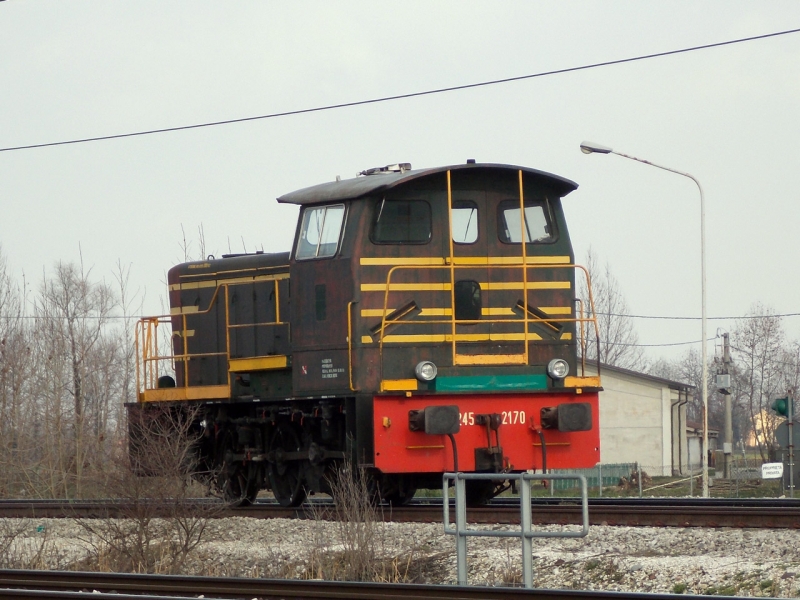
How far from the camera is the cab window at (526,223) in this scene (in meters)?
13.1

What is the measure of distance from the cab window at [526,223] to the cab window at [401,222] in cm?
86

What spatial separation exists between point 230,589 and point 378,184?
17.6 feet

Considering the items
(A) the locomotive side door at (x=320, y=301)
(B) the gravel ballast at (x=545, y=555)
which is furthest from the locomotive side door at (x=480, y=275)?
(B) the gravel ballast at (x=545, y=555)

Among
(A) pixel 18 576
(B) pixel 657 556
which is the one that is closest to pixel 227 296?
(A) pixel 18 576

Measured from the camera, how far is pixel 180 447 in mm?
13656

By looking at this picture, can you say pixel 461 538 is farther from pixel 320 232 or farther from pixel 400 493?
pixel 320 232

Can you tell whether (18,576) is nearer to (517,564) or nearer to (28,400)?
(517,564)

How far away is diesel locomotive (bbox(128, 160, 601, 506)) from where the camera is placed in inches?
485

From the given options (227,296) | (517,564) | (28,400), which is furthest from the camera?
(28,400)

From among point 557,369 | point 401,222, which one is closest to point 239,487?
point 401,222

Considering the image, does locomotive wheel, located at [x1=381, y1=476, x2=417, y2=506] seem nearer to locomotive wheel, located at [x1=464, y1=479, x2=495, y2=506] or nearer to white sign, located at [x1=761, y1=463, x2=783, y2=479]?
locomotive wheel, located at [x1=464, y1=479, x2=495, y2=506]

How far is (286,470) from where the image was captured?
46.0 feet

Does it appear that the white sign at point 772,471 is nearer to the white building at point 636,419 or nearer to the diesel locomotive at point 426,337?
the diesel locomotive at point 426,337

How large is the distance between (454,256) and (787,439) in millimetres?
5207
